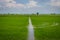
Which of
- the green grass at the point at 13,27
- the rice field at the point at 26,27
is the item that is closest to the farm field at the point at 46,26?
the rice field at the point at 26,27

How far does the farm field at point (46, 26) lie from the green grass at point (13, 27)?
0.60 feet

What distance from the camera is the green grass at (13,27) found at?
8.94 ft

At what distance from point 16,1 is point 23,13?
25cm

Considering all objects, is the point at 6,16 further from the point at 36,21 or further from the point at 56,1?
the point at 56,1

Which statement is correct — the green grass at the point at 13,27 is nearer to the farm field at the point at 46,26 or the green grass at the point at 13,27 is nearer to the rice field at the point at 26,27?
the rice field at the point at 26,27

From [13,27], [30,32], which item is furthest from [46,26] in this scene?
[13,27]

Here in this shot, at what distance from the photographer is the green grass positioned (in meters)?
2.72

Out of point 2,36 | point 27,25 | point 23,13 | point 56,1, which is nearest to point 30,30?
point 27,25

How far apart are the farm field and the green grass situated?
7.3 inches

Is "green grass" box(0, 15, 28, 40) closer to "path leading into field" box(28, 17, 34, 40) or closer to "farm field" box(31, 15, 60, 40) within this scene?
"path leading into field" box(28, 17, 34, 40)

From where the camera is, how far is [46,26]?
282 cm

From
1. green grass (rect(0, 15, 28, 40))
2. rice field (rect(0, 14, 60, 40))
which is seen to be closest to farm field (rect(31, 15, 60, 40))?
rice field (rect(0, 14, 60, 40))

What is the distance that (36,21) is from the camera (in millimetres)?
2807

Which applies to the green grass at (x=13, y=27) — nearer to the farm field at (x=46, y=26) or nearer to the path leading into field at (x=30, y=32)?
the path leading into field at (x=30, y=32)
